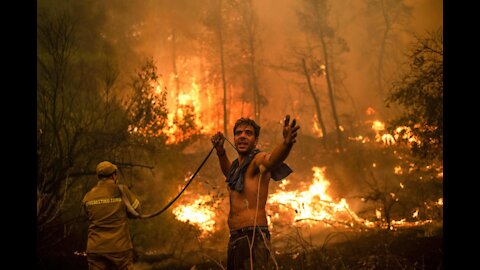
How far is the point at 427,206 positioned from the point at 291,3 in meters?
29.0

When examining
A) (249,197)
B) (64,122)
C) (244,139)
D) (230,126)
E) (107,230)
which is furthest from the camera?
(230,126)

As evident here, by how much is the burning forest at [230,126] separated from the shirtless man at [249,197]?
0.36 metres

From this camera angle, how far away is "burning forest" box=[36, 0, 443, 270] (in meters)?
9.77

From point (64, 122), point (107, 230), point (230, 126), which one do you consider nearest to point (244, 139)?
point (107, 230)

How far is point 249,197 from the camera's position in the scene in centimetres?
397

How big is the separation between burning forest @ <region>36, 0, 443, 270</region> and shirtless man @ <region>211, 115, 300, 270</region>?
1.17 feet

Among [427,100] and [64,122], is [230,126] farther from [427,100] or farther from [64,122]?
[427,100]

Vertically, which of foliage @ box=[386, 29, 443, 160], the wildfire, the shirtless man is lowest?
the wildfire

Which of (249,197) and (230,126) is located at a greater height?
(230,126)

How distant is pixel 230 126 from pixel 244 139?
2847 cm

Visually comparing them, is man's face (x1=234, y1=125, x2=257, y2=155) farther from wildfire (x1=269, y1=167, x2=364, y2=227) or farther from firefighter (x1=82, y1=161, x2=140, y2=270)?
wildfire (x1=269, y1=167, x2=364, y2=227)

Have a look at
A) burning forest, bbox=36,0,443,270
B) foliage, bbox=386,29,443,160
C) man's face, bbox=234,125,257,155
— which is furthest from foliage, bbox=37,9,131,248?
foliage, bbox=386,29,443,160

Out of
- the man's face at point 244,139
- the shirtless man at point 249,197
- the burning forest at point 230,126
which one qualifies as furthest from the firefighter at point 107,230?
the man's face at point 244,139

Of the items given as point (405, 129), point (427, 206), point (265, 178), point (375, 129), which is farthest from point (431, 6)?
point (265, 178)
